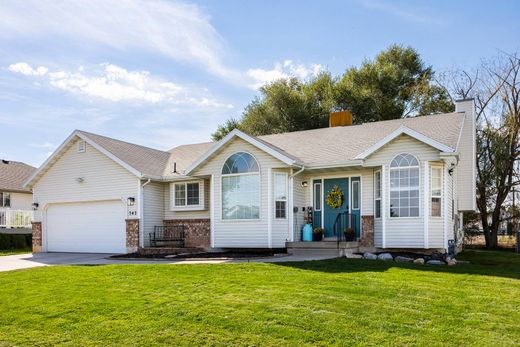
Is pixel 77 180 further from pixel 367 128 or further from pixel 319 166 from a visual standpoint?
pixel 367 128

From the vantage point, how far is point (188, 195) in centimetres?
1856

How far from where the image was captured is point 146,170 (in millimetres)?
18500

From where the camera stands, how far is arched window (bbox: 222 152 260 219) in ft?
53.0

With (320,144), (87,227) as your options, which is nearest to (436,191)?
(320,144)

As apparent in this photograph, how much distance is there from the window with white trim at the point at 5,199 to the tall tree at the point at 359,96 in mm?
15854

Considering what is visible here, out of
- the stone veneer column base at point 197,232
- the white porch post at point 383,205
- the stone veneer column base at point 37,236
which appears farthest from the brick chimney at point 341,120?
the stone veneer column base at point 37,236

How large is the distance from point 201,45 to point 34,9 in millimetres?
4697

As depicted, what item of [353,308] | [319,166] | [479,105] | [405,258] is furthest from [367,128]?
[353,308]

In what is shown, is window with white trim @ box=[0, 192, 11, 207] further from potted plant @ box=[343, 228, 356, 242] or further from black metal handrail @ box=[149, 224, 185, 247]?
potted plant @ box=[343, 228, 356, 242]

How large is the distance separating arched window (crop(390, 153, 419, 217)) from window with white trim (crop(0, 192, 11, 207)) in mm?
24508

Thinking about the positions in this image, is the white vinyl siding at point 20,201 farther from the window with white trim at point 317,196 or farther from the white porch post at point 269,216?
the window with white trim at point 317,196

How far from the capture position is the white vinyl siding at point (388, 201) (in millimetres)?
14492

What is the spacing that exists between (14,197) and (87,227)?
1400 centimetres

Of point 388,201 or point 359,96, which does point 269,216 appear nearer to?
point 388,201
